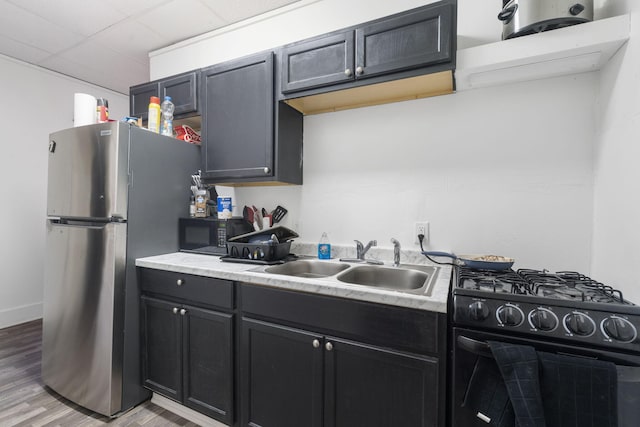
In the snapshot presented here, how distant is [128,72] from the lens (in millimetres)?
3010

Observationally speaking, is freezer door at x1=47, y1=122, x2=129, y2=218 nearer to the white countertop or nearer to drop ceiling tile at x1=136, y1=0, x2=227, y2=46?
the white countertop

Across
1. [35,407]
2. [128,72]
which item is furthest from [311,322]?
[128,72]

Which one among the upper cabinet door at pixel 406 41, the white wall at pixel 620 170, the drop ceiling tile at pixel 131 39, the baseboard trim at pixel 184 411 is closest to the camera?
the white wall at pixel 620 170

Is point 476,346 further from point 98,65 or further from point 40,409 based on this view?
point 98,65

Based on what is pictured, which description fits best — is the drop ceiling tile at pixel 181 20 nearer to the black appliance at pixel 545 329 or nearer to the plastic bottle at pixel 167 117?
the plastic bottle at pixel 167 117

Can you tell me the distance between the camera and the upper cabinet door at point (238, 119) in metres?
1.74

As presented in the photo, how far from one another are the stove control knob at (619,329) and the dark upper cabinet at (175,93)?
2324mm

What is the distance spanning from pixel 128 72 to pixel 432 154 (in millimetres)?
3199

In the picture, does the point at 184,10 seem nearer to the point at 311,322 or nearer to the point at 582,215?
the point at 311,322

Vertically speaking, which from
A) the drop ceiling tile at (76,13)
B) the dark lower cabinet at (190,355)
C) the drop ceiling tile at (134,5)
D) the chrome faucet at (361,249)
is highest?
the drop ceiling tile at (76,13)

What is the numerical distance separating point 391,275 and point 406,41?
118 cm

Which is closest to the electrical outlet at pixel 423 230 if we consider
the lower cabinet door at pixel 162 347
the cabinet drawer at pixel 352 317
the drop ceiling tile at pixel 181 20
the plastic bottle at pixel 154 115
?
the cabinet drawer at pixel 352 317

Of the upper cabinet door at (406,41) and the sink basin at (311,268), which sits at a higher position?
the upper cabinet door at (406,41)

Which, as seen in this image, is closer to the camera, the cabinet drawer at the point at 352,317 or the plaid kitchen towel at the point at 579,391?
the plaid kitchen towel at the point at 579,391
